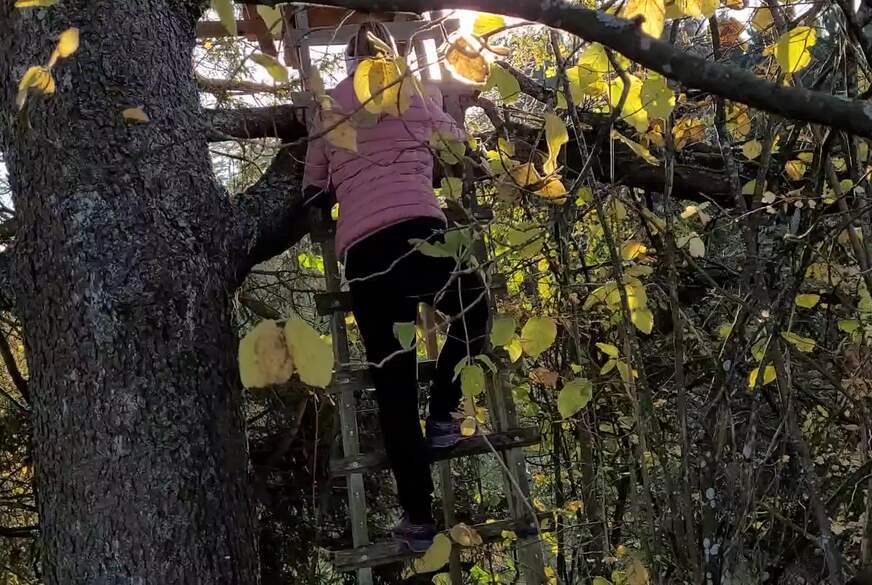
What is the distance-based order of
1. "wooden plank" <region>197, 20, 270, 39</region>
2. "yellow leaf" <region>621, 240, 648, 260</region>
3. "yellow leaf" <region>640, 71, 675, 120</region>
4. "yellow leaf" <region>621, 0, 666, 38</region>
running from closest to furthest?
"yellow leaf" <region>621, 0, 666, 38</region>, "yellow leaf" <region>640, 71, 675, 120</region>, "yellow leaf" <region>621, 240, 648, 260</region>, "wooden plank" <region>197, 20, 270, 39</region>

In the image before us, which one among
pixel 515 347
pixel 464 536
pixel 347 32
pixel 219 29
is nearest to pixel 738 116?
pixel 515 347

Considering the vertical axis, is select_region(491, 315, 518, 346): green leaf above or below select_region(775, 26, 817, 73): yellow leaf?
below

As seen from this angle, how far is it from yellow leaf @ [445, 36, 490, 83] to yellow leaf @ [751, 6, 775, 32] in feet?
3.11

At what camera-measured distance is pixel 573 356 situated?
11.5 ft

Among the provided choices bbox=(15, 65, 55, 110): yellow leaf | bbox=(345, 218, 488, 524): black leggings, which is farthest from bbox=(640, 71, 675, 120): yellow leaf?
bbox=(15, 65, 55, 110): yellow leaf

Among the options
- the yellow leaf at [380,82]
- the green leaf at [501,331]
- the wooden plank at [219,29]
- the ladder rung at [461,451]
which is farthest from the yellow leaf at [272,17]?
the wooden plank at [219,29]

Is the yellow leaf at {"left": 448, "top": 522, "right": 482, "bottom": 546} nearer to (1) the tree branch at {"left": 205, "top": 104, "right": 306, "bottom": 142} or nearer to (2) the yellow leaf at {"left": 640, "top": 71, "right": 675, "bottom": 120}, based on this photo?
(2) the yellow leaf at {"left": 640, "top": 71, "right": 675, "bottom": 120}

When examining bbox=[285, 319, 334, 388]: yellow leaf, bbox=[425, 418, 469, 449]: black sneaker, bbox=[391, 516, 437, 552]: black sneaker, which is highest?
bbox=[285, 319, 334, 388]: yellow leaf

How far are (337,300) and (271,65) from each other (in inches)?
63.2

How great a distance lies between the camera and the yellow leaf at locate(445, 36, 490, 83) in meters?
1.28

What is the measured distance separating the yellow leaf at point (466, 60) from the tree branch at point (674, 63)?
363 mm

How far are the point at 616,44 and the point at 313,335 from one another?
1.63 feet

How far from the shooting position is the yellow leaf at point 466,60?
1.28 metres

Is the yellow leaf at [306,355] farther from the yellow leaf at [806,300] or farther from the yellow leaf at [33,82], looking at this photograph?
the yellow leaf at [806,300]
